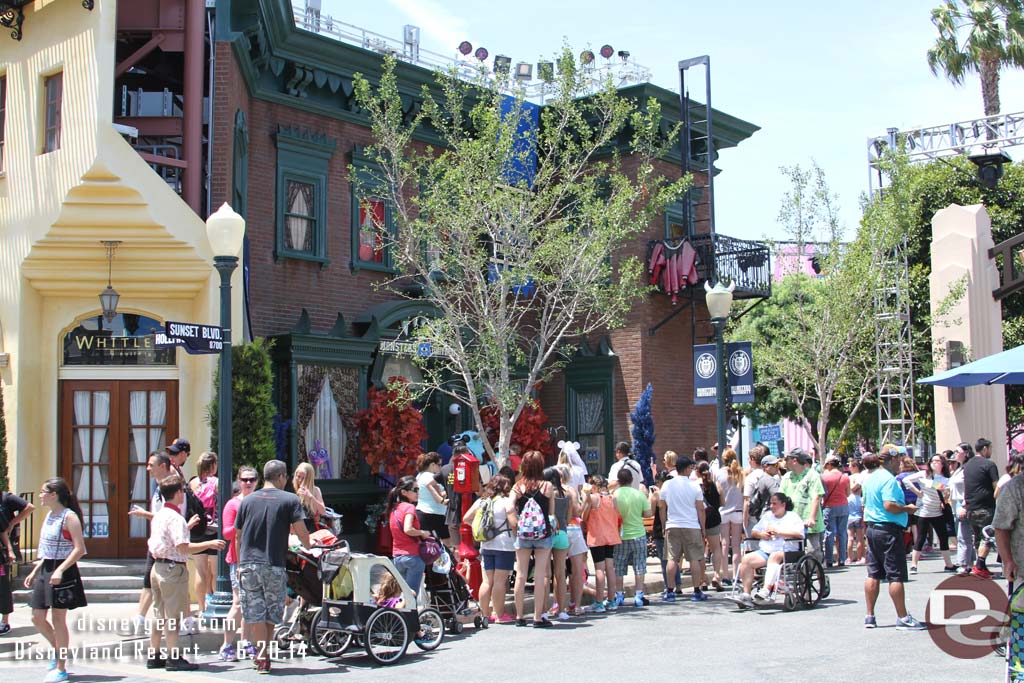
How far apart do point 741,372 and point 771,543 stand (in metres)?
4.17

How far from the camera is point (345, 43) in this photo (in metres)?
19.6

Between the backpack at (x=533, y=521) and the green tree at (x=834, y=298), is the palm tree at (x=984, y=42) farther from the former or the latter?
the backpack at (x=533, y=521)

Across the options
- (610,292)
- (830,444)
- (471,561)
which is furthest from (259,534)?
(830,444)

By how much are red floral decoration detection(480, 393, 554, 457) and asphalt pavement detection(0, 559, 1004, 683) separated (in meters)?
8.48

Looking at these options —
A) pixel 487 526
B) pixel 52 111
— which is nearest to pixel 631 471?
pixel 487 526

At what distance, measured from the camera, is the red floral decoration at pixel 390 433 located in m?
19.1

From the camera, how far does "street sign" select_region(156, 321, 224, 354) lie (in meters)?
10.9

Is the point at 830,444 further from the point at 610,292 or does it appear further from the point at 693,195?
the point at 610,292

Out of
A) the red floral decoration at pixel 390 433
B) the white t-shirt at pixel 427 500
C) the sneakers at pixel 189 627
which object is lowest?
the sneakers at pixel 189 627

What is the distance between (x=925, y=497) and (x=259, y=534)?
11269 mm

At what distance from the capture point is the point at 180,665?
9.94m

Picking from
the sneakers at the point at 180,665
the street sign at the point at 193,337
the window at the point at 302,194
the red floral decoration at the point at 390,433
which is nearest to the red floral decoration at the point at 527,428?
the red floral decoration at the point at 390,433

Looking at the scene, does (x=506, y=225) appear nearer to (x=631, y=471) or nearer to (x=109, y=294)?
(x=631, y=471)

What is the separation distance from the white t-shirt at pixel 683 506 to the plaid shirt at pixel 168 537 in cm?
637
